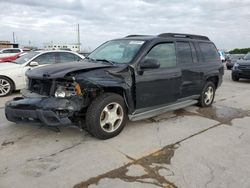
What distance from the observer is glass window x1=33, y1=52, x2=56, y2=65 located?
8.89m

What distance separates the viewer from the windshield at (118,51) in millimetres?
4961

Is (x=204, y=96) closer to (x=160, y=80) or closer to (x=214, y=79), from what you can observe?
(x=214, y=79)

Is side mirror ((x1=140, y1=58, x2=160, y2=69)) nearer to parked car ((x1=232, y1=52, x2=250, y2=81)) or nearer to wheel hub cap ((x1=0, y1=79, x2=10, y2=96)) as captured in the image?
wheel hub cap ((x1=0, y1=79, x2=10, y2=96))

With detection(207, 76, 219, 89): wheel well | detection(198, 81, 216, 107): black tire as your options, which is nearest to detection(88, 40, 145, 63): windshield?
detection(198, 81, 216, 107): black tire

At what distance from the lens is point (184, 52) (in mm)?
5852

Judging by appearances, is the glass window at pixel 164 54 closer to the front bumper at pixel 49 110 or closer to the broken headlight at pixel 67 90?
the broken headlight at pixel 67 90

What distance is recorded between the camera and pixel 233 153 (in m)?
4.04

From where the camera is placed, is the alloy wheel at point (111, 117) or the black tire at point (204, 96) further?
the black tire at point (204, 96)

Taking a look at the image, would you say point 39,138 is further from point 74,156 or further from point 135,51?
point 135,51

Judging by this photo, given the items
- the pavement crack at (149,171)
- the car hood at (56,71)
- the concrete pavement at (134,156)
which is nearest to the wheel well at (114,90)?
the car hood at (56,71)

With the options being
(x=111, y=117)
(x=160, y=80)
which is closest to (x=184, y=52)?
(x=160, y=80)

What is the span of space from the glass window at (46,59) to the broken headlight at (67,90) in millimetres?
5098

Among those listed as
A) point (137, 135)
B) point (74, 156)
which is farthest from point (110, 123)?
point (74, 156)

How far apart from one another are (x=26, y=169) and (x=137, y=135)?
1971 millimetres
